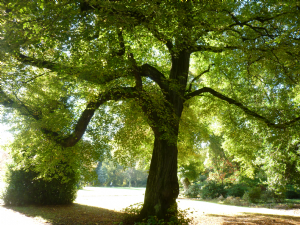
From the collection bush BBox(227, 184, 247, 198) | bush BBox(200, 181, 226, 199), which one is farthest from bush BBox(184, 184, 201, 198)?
bush BBox(227, 184, 247, 198)

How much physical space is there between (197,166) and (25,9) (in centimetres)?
2266

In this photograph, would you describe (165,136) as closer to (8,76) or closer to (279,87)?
(8,76)

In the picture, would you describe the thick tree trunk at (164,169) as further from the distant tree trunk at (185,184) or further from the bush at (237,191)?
the distant tree trunk at (185,184)

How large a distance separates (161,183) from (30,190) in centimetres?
934

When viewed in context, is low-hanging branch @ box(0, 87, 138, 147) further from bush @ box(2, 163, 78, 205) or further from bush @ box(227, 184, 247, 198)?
bush @ box(227, 184, 247, 198)

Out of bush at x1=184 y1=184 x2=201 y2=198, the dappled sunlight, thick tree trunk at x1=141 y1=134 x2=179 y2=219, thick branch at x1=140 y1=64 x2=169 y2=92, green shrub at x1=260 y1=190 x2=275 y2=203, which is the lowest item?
the dappled sunlight

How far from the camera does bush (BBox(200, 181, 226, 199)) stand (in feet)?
77.2

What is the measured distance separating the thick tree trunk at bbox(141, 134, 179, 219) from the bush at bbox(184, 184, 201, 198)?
763 inches

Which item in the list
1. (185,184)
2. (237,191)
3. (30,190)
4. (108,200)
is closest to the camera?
(30,190)

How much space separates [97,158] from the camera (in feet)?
29.7

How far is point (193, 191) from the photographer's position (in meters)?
26.1

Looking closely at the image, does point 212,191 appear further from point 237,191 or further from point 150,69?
point 150,69

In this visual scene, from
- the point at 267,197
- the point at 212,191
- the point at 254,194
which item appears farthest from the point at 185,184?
the point at 267,197

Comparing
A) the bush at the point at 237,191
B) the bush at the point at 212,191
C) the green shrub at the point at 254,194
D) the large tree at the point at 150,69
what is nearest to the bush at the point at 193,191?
the bush at the point at 212,191
